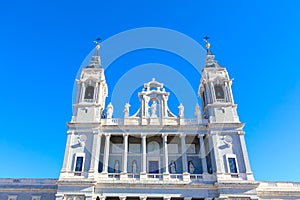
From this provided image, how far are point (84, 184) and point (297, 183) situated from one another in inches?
986

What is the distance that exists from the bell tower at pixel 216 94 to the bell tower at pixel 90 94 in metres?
14.7

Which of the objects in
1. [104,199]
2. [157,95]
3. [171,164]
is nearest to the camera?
[104,199]

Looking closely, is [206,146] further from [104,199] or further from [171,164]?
[104,199]

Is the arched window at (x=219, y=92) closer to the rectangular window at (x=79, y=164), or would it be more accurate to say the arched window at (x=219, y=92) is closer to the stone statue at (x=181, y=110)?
the stone statue at (x=181, y=110)

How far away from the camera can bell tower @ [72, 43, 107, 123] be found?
33188mm

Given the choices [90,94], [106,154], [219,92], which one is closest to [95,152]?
[106,154]

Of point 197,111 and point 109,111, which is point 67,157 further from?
point 197,111

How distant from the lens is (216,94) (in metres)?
36.1

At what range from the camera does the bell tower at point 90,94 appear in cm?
3319

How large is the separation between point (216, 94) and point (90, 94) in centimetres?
1783

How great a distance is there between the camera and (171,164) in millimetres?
31562

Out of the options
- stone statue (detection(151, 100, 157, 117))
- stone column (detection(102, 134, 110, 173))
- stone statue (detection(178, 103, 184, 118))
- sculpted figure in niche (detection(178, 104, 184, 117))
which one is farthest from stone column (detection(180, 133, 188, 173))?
stone column (detection(102, 134, 110, 173))

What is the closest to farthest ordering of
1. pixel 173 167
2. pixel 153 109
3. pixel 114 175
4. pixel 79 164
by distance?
pixel 114 175 → pixel 79 164 → pixel 173 167 → pixel 153 109

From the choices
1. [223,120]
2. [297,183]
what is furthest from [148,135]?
[297,183]
